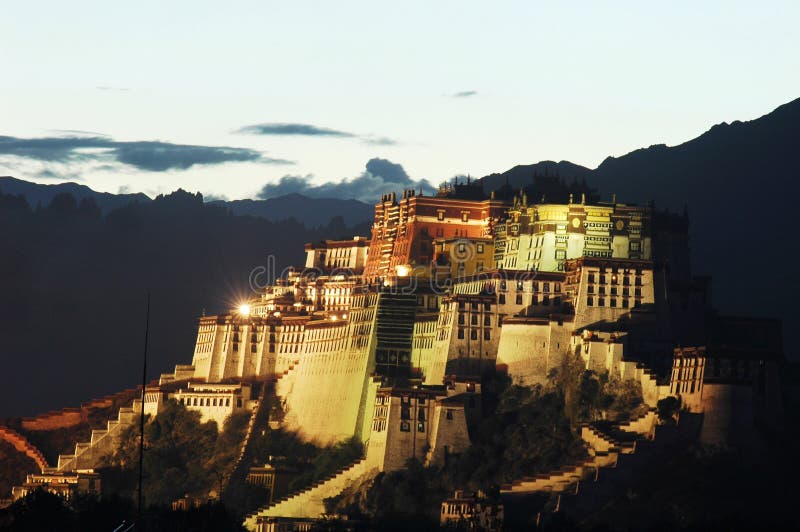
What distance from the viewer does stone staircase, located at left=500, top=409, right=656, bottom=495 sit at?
5748 inches

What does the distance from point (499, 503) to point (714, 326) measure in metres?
30.6

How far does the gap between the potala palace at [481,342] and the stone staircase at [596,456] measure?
146mm

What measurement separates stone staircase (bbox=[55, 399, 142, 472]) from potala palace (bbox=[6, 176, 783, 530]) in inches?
6.6

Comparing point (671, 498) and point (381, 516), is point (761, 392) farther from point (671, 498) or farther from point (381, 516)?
point (381, 516)

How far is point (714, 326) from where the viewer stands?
170 meters

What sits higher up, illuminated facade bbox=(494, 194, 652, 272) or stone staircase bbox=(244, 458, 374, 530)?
illuminated facade bbox=(494, 194, 652, 272)

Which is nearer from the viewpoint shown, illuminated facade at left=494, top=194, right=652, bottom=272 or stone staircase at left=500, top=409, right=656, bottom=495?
stone staircase at left=500, top=409, right=656, bottom=495

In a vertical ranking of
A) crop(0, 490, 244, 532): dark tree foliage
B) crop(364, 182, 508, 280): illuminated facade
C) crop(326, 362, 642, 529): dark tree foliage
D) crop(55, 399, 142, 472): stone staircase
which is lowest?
crop(55, 399, 142, 472): stone staircase

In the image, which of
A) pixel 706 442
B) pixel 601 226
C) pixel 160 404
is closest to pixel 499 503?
pixel 706 442

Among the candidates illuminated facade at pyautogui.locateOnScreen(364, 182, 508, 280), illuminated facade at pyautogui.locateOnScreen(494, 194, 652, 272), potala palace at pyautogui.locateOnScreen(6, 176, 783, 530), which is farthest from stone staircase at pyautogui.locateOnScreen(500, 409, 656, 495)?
illuminated facade at pyautogui.locateOnScreen(364, 182, 508, 280)

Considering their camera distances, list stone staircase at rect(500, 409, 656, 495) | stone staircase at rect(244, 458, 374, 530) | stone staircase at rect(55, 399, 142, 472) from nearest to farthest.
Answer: stone staircase at rect(500, 409, 656, 495), stone staircase at rect(244, 458, 374, 530), stone staircase at rect(55, 399, 142, 472)

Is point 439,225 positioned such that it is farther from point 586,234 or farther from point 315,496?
point 315,496

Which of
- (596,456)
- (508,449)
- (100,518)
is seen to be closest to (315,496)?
(508,449)

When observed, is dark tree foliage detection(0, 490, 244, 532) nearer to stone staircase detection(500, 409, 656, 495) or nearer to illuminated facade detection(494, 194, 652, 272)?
stone staircase detection(500, 409, 656, 495)
